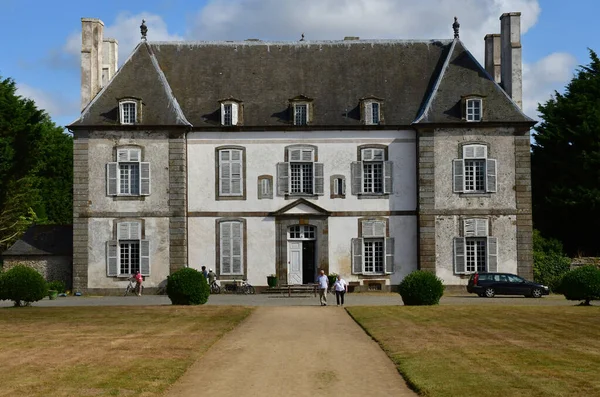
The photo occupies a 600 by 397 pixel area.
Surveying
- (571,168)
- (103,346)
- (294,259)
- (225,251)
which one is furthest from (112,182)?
(571,168)

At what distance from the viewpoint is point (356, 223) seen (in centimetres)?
3662

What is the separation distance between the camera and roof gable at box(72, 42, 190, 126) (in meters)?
36.3

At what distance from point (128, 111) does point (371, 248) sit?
36.4 feet

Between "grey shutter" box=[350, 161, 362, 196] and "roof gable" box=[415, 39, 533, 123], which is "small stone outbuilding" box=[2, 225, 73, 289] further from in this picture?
"roof gable" box=[415, 39, 533, 123]

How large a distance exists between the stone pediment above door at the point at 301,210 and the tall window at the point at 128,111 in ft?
22.2

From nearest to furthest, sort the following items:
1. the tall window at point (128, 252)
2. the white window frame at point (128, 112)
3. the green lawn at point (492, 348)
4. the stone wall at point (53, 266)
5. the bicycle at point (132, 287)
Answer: the green lawn at point (492, 348) → the bicycle at point (132, 287) → the tall window at point (128, 252) → the white window frame at point (128, 112) → the stone wall at point (53, 266)

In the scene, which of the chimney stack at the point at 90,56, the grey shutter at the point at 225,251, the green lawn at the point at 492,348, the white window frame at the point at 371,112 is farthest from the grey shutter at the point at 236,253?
the green lawn at the point at 492,348

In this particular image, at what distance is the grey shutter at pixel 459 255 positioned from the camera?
35.9 metres

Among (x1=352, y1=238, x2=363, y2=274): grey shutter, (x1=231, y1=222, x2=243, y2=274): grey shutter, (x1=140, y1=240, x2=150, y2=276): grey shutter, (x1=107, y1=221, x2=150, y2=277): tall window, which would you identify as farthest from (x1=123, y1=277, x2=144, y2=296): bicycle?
(x1=352, y1=238, x2=363, y2=274): grey shutter

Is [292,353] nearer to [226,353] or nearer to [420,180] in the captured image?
[226,353]

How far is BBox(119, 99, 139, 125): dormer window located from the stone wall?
6.10 meters

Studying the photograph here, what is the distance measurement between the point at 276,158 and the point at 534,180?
1614 cm

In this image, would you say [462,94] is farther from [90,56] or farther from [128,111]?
[90,56]

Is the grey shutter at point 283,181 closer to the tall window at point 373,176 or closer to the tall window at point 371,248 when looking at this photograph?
the tall window at point 373,176
